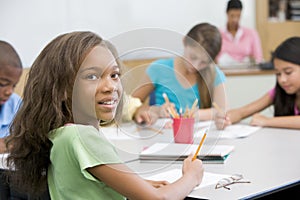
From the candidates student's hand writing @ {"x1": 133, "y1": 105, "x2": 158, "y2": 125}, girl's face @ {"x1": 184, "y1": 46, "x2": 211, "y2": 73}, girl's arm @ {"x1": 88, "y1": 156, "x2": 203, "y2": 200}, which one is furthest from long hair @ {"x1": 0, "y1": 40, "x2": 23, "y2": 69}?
girl's arm @ {"x1": 88, "y1": 156, "x2": 203, "y2": 200}

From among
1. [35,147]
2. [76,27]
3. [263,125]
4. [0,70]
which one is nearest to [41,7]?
[76,27]

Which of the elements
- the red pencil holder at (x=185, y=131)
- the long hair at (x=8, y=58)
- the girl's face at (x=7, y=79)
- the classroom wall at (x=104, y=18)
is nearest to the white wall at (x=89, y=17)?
the classroom wall at (x=104, y=18)

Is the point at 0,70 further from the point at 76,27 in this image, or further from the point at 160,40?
the point at 76,27

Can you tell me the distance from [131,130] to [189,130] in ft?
1.45

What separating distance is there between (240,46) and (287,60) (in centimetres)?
223

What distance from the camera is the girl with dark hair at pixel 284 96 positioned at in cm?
229

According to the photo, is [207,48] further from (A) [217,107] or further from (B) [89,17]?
(B) [89,17]

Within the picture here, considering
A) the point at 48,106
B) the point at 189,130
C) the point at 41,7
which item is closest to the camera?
the point at 48,106

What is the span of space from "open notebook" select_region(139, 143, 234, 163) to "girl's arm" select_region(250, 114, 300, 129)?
0.52m

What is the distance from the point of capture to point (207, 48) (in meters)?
2.50

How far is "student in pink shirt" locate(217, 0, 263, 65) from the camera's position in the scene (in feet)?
14.8

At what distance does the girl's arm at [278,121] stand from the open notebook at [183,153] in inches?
20.5

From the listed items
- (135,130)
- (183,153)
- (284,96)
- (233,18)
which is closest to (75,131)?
(183,153)

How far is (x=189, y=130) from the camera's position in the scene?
189cm
